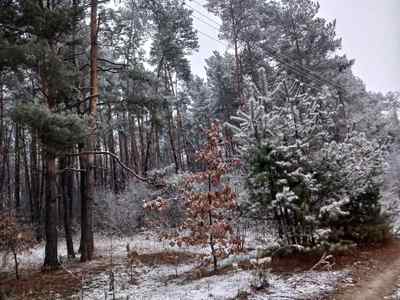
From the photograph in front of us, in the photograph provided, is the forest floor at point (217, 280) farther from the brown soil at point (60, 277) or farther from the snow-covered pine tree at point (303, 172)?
the snow-covered pine tree at point (303, 172)

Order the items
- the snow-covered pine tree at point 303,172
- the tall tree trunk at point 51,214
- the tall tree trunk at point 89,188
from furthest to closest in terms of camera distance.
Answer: the tall tree trunk at point 89,188 < the tall tree trunk at point 51,214 < the snow-covered pine tree at point 303,172

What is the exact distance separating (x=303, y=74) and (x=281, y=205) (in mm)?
12562

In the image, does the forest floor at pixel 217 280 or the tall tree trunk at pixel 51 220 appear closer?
the forest floor at pixel 217 280

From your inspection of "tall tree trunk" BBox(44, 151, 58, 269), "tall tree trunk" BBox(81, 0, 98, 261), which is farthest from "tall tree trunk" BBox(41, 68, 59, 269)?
"tall tree trunk" BBox(81, 0, 98, 261)

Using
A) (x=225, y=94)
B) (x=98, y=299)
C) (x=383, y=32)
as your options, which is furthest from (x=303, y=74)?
(x=98, y=299)

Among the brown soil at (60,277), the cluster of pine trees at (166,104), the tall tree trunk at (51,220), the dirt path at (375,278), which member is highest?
the cluster of pine trees at (166,104)

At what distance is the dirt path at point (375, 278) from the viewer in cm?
457

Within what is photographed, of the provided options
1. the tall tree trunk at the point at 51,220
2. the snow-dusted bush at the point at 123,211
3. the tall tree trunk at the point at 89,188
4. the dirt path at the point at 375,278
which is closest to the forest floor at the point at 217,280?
the dirt path at the point at 375,278

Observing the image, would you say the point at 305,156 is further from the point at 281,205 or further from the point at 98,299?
the point at 98,299

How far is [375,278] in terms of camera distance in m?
5.29

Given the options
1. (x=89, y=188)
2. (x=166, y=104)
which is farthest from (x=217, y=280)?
(x=166, y=104)

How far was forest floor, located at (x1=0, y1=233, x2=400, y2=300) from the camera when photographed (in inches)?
190

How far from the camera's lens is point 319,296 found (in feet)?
14.9

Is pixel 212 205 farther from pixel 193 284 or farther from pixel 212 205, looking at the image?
pixel 193 284
